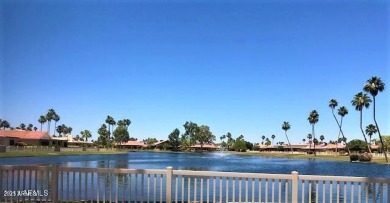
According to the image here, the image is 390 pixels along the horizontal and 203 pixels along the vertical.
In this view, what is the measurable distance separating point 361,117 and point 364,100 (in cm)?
317

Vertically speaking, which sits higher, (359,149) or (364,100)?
(364,100)

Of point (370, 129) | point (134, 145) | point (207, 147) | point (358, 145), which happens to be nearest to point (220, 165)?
point (358, 145)

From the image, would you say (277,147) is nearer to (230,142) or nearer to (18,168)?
(230,142)

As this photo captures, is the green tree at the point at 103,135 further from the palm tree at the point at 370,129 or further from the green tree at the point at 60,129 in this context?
the palm tree at the point at 370,129

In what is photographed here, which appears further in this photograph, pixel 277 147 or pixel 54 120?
pixel 277 147

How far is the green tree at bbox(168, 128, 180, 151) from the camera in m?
154

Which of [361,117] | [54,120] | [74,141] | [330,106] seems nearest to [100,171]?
[361,117]

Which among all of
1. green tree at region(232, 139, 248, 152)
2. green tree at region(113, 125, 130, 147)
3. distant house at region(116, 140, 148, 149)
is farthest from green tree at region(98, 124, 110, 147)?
green tree at region(232, 139, 248, 152)

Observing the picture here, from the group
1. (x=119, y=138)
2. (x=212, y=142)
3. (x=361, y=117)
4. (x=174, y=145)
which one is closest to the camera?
(x=361, y=117)

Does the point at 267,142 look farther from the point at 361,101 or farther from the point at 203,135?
the point at 361,101

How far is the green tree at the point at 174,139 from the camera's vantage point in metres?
154

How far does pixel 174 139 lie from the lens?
15475 centimetres

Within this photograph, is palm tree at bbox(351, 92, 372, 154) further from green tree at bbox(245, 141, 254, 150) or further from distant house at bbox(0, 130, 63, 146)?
green tree at bbox(245, 141, 254, 150)

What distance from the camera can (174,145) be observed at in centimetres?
15475
